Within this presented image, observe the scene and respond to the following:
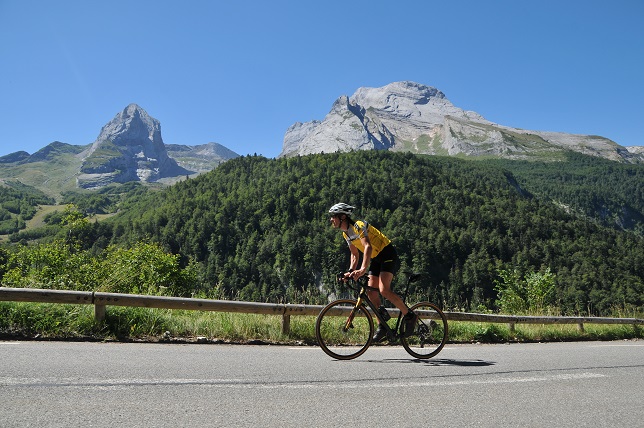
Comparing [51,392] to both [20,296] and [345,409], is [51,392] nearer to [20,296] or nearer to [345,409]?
[345,409]

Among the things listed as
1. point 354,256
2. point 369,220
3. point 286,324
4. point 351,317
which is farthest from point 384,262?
point 369,220

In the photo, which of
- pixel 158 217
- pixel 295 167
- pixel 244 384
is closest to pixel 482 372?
pixel 244 384

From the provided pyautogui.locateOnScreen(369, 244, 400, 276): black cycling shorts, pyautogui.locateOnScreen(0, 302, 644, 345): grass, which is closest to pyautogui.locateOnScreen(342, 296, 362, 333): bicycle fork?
pyautogui.locateOnScreen(369, 244, 400, 276): black cycling shorts

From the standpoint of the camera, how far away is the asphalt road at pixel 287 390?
10.5 feet

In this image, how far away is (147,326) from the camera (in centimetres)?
711

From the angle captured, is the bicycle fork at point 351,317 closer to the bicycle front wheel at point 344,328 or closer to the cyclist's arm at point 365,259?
the bicycle front wheel at point 344,328

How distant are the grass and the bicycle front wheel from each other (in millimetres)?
1230

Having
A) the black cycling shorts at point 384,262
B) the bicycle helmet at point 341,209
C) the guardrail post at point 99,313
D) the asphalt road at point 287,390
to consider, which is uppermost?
the bicycle helmet at point 341,209

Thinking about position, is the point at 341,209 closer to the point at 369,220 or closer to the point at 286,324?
the point at 286,324

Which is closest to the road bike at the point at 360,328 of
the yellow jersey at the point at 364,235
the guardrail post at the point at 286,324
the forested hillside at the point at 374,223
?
the yellow jersey at the point at 364,235

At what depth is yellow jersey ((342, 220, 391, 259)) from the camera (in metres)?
5.97

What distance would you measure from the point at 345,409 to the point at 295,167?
567ft

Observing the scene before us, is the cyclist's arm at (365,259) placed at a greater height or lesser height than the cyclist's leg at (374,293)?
greater

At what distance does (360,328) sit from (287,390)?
260cm
